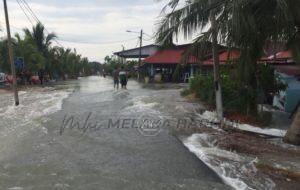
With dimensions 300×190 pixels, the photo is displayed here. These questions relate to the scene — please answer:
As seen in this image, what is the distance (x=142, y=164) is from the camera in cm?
909

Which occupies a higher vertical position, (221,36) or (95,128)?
(221,36)

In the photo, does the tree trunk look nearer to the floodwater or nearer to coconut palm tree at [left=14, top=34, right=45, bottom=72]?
the floodwater

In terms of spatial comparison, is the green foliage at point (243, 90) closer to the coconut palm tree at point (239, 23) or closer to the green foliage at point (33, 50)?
the coconut palm tree at point (239, 23)

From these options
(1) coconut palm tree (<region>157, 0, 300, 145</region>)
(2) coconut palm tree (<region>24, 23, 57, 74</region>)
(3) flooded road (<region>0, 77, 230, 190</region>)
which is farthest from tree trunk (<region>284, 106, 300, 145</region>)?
(2) coconut palm tree (<region>24, 23, 57, 74</region>)

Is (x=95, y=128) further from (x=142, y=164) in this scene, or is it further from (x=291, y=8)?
(x=291, y=8)

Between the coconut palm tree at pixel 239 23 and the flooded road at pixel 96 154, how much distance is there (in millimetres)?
2812

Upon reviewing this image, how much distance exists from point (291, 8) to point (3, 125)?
31.1 feet

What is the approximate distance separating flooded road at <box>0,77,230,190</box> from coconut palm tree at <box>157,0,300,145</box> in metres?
2.81

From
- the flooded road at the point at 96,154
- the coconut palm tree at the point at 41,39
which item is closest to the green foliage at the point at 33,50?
the coconut palm tree at the point at 41,39

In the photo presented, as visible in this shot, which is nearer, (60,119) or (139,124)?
(139,124)

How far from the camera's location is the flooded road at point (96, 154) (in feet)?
25.7

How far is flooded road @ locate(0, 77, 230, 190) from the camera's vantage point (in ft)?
25.7

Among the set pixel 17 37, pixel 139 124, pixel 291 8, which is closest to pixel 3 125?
pixel 139 124

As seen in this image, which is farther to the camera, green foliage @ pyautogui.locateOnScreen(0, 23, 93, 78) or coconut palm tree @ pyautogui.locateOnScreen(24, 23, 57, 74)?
coconut palm tree @ pyautogui.locateOnScreen(24, 23, 57, 74)
